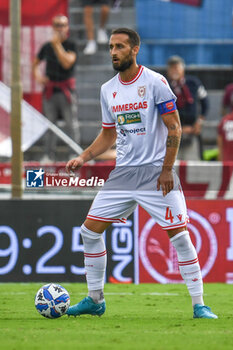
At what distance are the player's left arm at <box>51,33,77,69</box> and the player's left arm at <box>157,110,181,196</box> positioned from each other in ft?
18.6

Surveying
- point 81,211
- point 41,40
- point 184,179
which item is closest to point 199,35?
point 41,40

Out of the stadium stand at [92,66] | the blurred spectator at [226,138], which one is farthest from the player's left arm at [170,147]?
the stadium stand at [92,66]

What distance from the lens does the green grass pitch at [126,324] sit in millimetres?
5359

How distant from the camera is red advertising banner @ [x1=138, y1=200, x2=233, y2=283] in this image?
9391 mm

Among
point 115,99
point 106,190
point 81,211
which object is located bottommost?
point 81,211

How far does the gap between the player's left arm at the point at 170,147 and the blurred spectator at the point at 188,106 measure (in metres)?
5.68

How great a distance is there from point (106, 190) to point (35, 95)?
551cm

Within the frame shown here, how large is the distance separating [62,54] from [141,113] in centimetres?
559

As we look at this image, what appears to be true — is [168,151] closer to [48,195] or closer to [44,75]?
[48,195]

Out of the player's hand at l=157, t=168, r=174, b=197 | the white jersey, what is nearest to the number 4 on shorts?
the player's hand at l=157, t=168, r=174, b=197

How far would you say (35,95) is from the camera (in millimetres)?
11891

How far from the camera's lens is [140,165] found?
655cm

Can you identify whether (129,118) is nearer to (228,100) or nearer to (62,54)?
(62,54)

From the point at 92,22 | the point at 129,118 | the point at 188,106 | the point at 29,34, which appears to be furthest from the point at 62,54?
the point at 129,118
